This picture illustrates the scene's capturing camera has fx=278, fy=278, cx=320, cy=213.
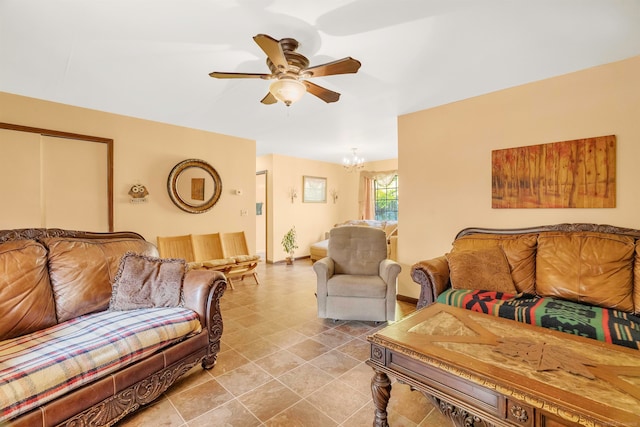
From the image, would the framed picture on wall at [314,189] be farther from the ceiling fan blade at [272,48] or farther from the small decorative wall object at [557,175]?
the ceiling fan blade at [272,48]

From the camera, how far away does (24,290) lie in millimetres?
1831

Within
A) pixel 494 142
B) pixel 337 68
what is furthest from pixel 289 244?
pixel 337 68

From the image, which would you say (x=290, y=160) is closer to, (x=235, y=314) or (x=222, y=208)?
(x=222, y=208)

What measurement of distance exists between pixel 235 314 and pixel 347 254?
151 cm

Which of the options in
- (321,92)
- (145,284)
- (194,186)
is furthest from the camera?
(194,186)

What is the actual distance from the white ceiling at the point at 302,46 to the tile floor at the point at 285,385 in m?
2.49

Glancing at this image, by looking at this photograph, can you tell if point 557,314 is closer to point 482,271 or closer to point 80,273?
point 482,271


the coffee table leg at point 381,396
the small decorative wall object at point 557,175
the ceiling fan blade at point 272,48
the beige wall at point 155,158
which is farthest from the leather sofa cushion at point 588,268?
the beige wall at point 155,158

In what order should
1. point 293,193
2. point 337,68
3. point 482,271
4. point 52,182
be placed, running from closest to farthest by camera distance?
point 337,68, point 482,271, point 52,182, point 293,193

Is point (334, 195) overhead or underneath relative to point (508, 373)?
overhead

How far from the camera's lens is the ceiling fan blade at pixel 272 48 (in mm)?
1572

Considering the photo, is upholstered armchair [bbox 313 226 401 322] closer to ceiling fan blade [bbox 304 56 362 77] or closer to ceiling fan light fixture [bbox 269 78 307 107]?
ceiling fan light fixture [bbox 269 78 307 107]

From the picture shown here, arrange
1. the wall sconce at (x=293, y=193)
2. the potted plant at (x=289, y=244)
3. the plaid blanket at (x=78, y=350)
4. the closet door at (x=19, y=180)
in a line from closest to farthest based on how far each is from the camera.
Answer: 1. the plaid blanket at (x=78, y=350)
2. the closet door at (x=19, y=180)
3. the potted plant at (x=289, y=244)
4. the wall sconce at (x=293, y=193)

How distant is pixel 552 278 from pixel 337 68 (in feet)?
8.11
